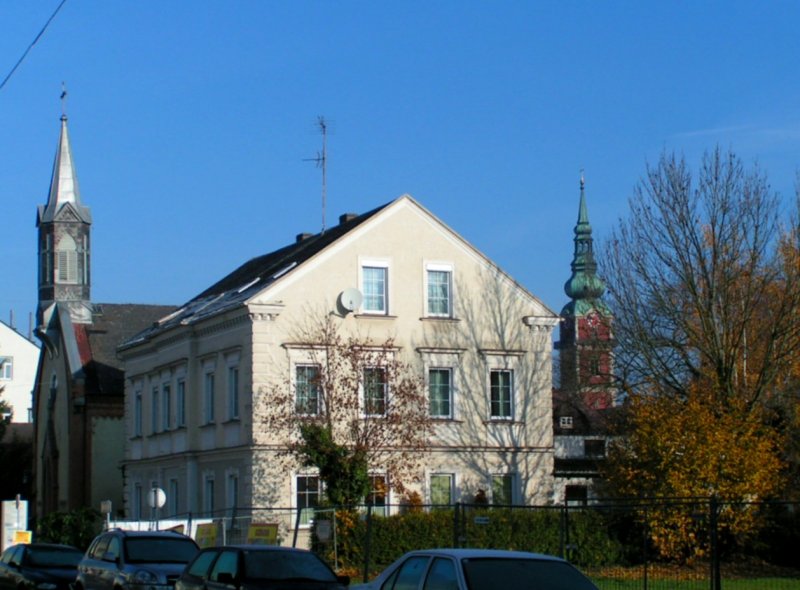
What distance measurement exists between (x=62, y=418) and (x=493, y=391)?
2513 centimetres

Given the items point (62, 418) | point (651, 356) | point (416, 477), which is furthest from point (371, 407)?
point (62, 418)

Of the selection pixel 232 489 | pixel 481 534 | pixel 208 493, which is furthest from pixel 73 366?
pixel 481 534

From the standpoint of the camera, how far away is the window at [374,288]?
4566cm

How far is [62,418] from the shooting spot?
63750 millimetres

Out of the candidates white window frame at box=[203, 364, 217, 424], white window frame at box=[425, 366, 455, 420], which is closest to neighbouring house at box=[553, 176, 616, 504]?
white window frame at box=[425, 366, 455, 420]

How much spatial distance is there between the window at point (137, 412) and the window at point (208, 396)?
7.65 metres

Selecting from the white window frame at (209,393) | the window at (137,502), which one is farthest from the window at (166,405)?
the window at (137,502)

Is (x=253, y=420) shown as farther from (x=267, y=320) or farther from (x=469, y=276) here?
(x=469, y=276)

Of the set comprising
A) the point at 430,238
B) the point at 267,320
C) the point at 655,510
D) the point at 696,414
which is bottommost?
the point at 655,510

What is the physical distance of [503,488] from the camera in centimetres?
4697

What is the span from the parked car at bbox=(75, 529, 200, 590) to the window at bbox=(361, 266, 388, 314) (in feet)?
71.0

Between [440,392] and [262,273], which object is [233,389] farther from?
[440,392]

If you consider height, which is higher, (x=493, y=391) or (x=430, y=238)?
(x=430, y=238)

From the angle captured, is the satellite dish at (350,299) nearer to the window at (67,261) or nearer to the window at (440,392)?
the window at (440,392)
